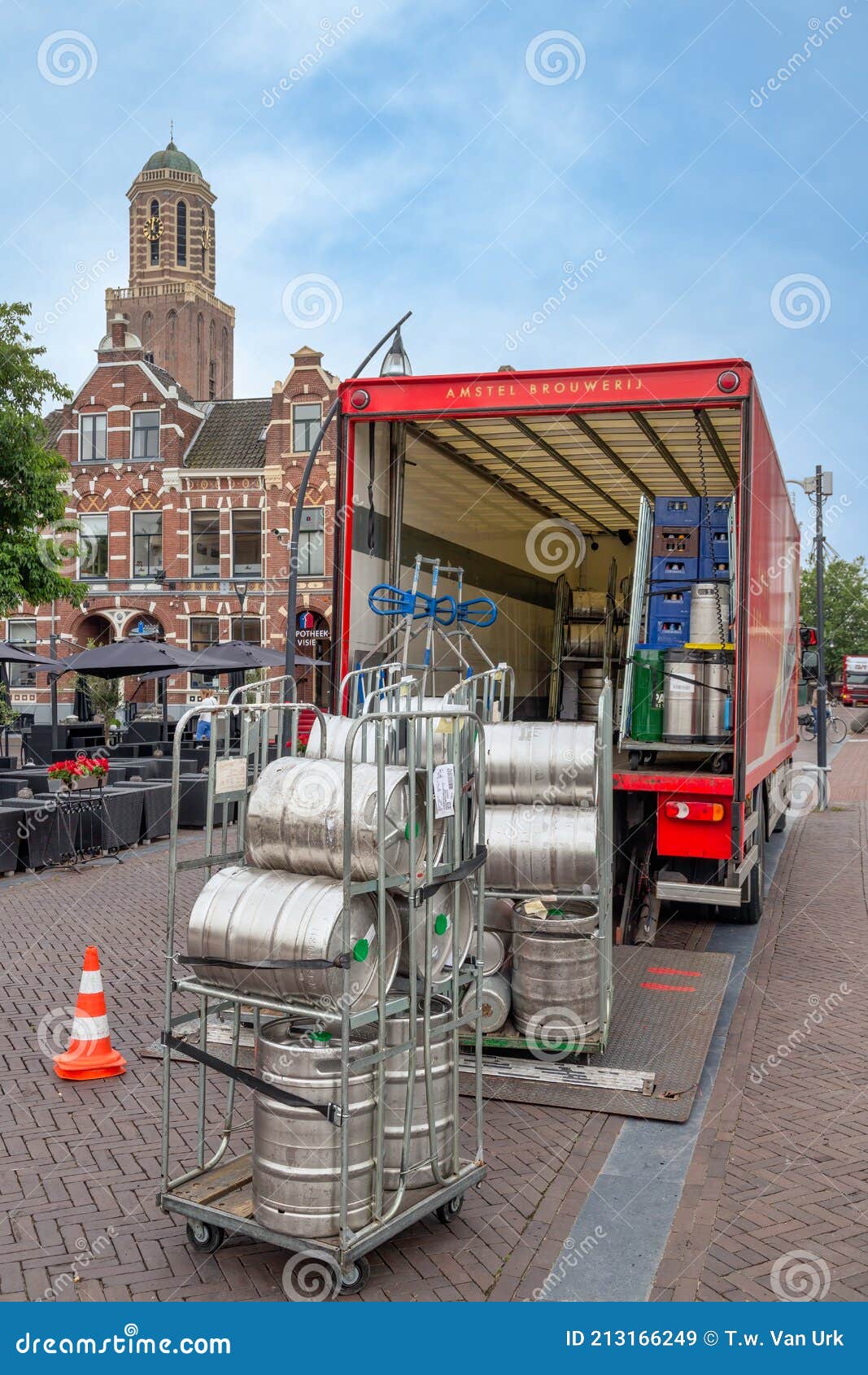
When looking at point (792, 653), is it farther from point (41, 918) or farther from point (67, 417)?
point (67, 417)

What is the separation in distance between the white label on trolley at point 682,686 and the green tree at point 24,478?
45.5ft

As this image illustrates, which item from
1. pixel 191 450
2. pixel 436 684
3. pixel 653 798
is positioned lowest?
pixel 653 798

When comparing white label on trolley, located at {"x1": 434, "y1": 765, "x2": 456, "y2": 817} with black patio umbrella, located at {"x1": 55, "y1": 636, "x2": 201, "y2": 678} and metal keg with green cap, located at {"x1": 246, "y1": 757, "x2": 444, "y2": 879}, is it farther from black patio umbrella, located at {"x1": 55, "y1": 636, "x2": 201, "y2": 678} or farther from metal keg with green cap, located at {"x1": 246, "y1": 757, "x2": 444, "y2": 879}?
black patio umbrella, located at {"x1": 55, "y1": 636, "x2": 201, "y2": 678}

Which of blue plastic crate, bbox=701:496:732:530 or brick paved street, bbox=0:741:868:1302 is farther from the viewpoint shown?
blue plastic crate, bbox=701:496:732:530

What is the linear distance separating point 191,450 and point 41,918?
30.9 metres

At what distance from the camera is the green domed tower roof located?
79125mm

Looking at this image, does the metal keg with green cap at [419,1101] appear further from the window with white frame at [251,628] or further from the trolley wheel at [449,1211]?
the window with white frame at [251,628]

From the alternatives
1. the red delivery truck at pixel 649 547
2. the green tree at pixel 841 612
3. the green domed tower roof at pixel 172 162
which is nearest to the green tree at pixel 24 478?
the red delivery truck at pixel 649 547

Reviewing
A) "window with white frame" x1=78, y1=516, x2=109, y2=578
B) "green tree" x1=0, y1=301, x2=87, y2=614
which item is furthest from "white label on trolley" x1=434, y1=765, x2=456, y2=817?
"window with white frame" x1=78, y1=516, x2=109, y2=578

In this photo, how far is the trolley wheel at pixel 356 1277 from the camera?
371 centimetres

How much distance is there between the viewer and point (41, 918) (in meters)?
9.50

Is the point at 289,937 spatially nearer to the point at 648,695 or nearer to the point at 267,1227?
the point at 267,1227

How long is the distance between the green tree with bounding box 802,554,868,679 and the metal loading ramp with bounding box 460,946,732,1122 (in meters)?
58.8

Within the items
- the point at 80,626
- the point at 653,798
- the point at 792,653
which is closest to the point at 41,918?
the point at 653,798
